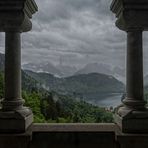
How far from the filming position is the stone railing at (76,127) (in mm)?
9477

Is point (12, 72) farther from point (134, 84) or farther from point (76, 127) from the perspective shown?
point (134, 84)

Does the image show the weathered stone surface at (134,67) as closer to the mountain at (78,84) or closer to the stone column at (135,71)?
the stone column at (135,71)

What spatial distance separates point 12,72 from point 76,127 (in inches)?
91.9

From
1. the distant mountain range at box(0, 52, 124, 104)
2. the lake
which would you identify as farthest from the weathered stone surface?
the distant mountain range at box(0, 52, 124, 104)

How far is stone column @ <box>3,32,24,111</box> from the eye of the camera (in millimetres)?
9898

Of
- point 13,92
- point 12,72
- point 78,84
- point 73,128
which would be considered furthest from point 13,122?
point 78,84

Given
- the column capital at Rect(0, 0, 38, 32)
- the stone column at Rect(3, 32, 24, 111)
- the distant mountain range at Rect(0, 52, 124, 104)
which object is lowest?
the distant mountain range at Rect(0, 52, 124, 104)

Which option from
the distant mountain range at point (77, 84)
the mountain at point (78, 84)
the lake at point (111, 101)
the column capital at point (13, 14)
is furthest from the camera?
the mountain at point (78, 84)

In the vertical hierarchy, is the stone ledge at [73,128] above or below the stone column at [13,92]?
below

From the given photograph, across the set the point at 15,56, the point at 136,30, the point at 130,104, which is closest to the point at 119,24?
the point at 136,30

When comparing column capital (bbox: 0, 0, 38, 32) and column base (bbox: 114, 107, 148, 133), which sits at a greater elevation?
column capital (bbox: 0, 0, 38, 32)

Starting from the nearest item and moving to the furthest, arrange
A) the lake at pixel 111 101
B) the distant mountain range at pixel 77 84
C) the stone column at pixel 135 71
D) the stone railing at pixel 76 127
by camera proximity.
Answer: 1. the stone railing at pixel 76 127
2. the stone column at pixel 135 71
3. the lake at pixel 111 101
4. the distant mountain range at pixel 77 84

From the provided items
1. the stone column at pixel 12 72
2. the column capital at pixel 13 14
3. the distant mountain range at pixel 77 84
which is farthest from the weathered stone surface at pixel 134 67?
the distant mountain range at pixel 77 84

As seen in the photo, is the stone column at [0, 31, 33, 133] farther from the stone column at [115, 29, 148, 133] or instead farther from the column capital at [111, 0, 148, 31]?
the column capital at [111, 0, 148, 31]
